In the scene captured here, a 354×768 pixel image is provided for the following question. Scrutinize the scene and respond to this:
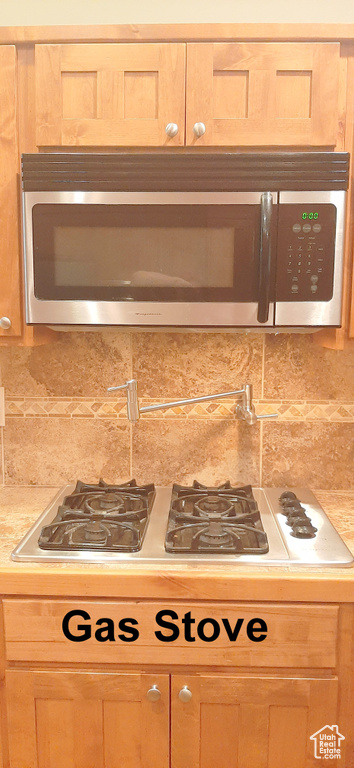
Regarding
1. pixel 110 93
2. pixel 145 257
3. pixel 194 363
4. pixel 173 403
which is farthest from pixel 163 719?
pixel 110 93

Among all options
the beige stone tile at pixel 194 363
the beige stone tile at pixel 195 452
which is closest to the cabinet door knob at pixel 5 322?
the beige stone tile at pixel 194 363

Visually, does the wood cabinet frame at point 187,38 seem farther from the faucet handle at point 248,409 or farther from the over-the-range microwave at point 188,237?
the faucet handle at point 248,409

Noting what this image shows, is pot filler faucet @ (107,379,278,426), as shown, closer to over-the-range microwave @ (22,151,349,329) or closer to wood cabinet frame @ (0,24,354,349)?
over-the-range microwave @ (22,151,349,329)

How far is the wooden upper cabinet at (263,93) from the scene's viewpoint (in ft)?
4.72

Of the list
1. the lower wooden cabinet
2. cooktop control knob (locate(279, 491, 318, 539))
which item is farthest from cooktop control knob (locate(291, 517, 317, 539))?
the lower wooden cabinet

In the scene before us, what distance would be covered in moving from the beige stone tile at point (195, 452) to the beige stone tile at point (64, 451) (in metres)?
0.06

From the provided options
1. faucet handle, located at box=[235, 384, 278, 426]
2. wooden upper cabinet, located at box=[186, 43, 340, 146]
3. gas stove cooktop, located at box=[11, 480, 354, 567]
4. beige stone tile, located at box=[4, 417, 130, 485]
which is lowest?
gas stove cooktop, located at box=[11, 480, 354, 567]

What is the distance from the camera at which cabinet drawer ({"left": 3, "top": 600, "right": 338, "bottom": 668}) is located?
1344mm

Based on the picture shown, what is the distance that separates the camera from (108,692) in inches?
54.2

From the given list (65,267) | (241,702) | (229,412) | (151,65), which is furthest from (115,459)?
(151,65)

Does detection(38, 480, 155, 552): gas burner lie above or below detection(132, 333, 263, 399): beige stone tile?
below

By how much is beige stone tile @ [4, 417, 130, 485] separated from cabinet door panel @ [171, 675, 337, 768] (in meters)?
0.73

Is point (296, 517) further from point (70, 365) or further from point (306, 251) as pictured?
point (70, 365)

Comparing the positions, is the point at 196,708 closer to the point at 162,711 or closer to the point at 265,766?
the point at 162,711
